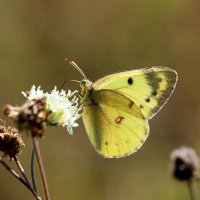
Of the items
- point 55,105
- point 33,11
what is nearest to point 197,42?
point 33,11

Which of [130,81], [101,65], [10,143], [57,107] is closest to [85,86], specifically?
[130,81]

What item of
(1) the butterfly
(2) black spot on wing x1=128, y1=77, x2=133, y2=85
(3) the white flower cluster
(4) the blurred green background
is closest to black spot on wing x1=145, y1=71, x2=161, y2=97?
(1) the butterfly

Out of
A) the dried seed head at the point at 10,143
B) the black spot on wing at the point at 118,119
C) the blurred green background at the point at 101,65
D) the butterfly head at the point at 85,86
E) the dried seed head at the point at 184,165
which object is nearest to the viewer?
the dried seed head at the point at 10,143

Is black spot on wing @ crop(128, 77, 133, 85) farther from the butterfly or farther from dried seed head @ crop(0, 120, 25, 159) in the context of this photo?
dried seed head @ crop(0, 120, 25, 159)

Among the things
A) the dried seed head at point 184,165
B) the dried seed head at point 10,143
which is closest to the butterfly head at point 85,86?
the dried seed head at point 10,143

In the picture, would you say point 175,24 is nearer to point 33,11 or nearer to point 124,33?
point 124,33

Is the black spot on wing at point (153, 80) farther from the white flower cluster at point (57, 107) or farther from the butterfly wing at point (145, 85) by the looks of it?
the white flower cluster at point (57, 107)

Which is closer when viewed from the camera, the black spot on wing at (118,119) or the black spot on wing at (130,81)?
the black spot on wing at (130,81)

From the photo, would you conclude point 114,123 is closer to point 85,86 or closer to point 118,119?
point 118,119
